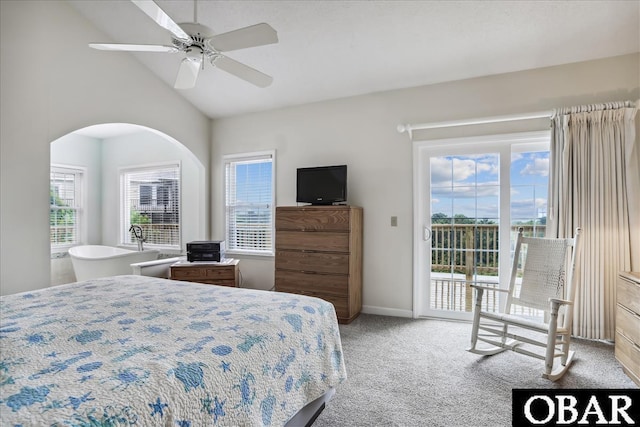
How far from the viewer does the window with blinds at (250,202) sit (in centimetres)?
446

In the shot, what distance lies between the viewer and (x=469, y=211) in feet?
11.4

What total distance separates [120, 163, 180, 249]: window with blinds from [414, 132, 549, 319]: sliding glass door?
358cm

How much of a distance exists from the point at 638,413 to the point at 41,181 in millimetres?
4589

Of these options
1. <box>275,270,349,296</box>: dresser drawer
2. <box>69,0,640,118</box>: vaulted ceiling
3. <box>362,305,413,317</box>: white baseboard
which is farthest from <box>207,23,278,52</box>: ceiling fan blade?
<box>362,305,413,317</box>: white baseboard

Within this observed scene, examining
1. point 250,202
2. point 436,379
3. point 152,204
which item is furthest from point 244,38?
point 152,204

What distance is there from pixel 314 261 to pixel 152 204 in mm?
3190

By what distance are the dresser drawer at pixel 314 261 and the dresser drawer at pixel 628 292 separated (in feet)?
7.08

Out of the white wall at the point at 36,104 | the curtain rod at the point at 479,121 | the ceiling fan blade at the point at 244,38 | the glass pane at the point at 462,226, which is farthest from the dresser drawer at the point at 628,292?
the white wall at the point at 36,104

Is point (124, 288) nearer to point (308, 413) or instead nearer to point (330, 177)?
point (308, 413)

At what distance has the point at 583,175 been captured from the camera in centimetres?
288

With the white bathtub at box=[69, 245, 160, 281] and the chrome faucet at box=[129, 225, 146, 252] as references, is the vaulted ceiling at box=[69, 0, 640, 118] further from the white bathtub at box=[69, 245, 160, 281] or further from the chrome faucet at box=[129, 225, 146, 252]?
the chrome faucet at box=[129, 225, 146, 252]

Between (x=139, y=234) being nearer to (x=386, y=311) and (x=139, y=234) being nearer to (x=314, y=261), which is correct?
(x=314, y=261)

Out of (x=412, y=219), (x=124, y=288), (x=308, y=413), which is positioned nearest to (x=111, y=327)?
(x=124, y=288)

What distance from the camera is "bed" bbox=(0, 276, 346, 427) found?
84cm
